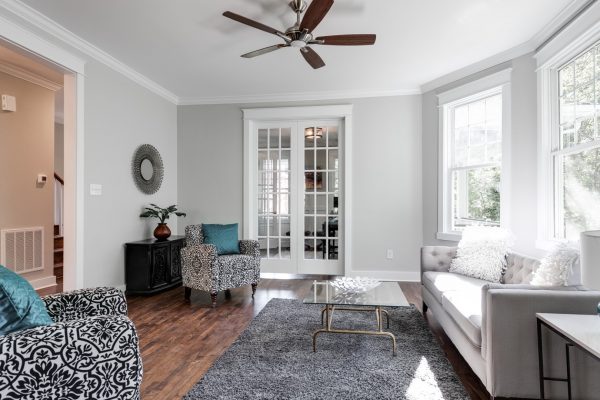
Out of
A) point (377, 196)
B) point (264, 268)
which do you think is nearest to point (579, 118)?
point (377, 196)

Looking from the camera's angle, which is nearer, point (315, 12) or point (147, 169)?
point (315, 12)

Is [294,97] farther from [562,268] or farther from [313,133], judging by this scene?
[562,268]

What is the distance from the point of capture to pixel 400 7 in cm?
279

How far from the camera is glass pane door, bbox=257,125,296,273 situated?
5195mm

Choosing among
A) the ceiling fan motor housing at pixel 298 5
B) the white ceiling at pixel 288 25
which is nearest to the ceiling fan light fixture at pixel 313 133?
the white ceiling at pixel 288 25

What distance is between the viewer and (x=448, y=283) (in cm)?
286

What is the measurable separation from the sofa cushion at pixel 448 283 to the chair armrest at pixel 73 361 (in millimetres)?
2219

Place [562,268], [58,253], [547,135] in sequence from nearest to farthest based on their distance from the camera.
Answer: [562,268], [547,135], [58,253]

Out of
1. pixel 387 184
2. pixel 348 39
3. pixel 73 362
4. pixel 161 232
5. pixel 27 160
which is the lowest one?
pixel 73 362

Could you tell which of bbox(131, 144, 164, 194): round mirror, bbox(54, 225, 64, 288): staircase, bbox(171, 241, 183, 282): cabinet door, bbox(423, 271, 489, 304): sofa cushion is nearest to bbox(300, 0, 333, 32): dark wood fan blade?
bbox(423, 271, 489, 304): sofa cushion

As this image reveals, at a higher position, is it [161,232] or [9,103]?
[9,103]

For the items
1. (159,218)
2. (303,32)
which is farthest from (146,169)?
(303,32)

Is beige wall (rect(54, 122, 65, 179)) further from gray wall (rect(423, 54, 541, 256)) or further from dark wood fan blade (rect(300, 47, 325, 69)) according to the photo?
gray wall (rect(423, 54, 541, 256))

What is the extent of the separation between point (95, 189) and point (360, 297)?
2.90 metres
